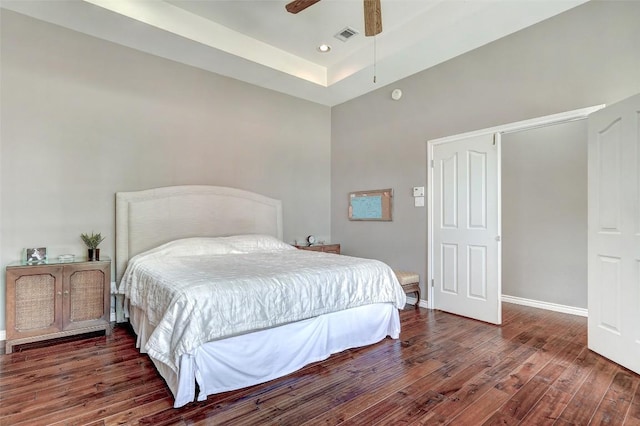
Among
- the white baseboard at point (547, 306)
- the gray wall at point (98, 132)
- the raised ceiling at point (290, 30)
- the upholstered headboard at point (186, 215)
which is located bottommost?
the white baseboard at point (547, 306)

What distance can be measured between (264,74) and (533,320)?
4.52 m

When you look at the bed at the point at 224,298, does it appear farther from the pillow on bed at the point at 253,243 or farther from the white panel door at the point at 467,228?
the white panel door at the point at 467,228

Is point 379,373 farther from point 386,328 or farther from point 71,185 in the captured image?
point 71,185

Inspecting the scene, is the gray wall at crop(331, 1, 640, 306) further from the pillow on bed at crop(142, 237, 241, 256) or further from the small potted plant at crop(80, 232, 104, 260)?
the small potted plant at crop(80, 232, 104, 260)

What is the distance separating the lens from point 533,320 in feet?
12.4

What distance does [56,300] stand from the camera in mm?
2977

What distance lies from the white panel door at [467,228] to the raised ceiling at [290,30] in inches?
45.1

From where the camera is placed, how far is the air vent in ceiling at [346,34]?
12.8ft

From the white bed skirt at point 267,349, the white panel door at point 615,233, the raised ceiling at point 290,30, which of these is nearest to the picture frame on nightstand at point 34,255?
the white bed skirt at point 267,349

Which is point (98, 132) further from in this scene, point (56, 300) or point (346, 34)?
point (346, 34)

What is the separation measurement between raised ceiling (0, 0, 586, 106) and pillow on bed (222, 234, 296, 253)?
219 centimetres

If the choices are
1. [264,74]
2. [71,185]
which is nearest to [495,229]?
[264,74]

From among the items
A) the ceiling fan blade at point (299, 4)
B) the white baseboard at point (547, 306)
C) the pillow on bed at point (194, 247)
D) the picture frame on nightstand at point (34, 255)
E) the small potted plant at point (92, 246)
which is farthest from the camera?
the white baseboard at point (547, 306)

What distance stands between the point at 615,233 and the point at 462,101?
2.11 meters
